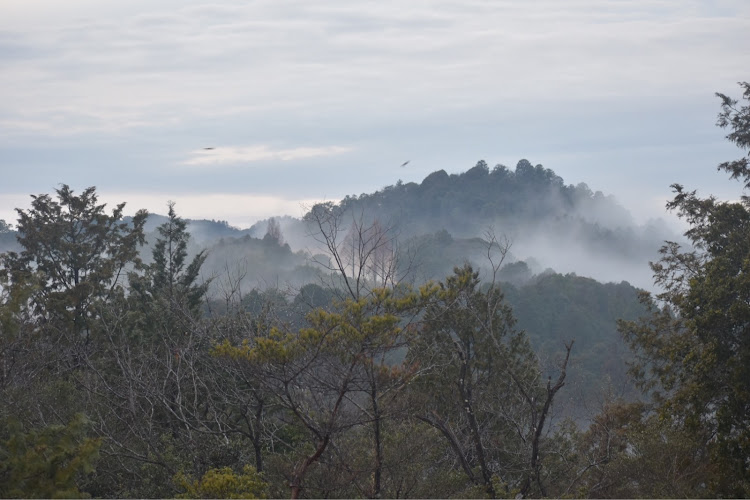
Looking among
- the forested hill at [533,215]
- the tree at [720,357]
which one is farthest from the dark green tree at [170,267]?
the forested hill at [533,215]

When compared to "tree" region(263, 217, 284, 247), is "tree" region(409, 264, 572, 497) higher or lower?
lower

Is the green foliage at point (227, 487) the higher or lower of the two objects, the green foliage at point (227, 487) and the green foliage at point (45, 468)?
the lower

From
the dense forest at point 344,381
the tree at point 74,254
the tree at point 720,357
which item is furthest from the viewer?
the tree at point 74,254

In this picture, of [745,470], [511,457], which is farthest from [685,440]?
[511,457]

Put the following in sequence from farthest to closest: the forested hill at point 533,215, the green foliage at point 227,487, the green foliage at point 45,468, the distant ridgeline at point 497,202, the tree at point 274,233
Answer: the distant ridgeline at point 497,202 → the forested hill at point 533,215 → the tree at point 274,233 → the green foliage at point 227,487 → the green foliage at point 45,468

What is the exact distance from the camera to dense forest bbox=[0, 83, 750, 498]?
855 cm

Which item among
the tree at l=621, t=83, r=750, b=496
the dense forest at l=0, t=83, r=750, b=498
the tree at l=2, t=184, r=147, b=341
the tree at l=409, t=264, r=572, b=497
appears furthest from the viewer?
the tree at l=2, t=184, r=147, b=341

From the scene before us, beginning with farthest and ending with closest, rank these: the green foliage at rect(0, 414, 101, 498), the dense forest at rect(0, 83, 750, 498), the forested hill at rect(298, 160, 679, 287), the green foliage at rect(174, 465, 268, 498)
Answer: the forested hill at rect(298, 160, 679, 287) → the dense forest at rect(0, 83, 750, 498) → the green foliage at rect(174, 465, 268, 498) → the green foliage at rect(0, 414, 101, 498)

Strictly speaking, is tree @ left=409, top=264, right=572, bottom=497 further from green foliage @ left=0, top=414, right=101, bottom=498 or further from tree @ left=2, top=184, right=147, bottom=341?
tree @ left=2, top=184, right=147, bottom=341

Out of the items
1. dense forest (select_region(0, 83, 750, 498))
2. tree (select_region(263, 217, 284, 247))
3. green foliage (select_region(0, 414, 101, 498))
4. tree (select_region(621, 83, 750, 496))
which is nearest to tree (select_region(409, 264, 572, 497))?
dense forest (select_region(0, 83, 750, 498))

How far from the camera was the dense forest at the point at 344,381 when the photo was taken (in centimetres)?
855

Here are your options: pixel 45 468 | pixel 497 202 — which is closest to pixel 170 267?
pixel 45 468

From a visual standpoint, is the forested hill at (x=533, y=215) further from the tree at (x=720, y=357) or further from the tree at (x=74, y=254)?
the tree at (x=720, y=357)

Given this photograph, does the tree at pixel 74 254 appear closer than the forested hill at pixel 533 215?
Yes
